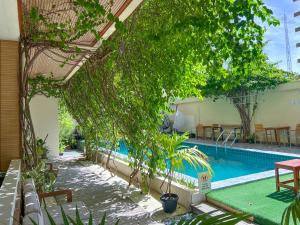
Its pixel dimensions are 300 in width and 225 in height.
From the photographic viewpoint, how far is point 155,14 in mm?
5219

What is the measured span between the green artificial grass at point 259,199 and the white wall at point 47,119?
8.39m

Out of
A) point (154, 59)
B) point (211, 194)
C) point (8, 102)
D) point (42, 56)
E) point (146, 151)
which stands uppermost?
point (42, 56)

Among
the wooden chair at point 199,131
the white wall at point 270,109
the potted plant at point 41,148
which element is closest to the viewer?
the potted plant at point 41,148

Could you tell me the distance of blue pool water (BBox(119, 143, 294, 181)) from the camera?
29.3 ft

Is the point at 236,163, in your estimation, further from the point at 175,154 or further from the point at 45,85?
the point at 45,85

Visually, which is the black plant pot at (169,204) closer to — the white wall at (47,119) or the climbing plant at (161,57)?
the climbing plant at (161,57)

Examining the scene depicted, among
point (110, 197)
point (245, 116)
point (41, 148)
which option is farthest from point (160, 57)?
point (245, 116)

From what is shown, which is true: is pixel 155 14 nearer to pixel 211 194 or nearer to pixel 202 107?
pixel 211 194

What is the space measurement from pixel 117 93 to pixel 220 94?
945cm

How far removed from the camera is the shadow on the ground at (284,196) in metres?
4.89

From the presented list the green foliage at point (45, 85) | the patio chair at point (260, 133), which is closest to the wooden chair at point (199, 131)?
the patio chair at point (260, 133)

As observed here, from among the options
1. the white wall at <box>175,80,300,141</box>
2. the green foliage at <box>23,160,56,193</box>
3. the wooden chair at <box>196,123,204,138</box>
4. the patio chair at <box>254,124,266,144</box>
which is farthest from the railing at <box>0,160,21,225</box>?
the wooden chair at <box>196,123,204,138</box>

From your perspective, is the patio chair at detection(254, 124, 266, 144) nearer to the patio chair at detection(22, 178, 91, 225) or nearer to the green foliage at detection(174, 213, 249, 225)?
the patio chair at detection(22, 178, 91, 225)

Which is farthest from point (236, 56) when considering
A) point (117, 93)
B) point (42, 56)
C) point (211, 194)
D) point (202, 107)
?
point (202, 107)
